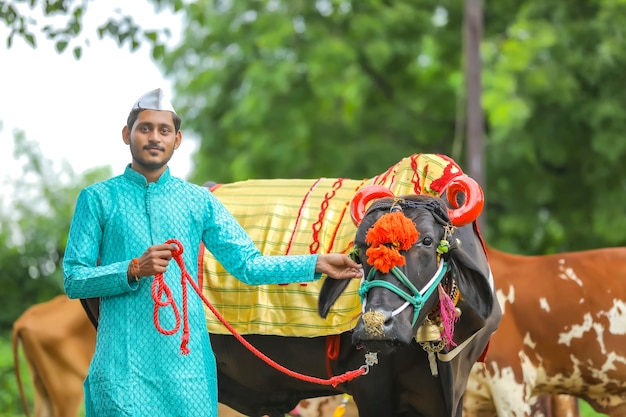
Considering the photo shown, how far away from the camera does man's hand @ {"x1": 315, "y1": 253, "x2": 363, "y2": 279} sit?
413 cm

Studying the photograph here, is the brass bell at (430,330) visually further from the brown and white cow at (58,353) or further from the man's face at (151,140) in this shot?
the brown and white cow at (58,353)

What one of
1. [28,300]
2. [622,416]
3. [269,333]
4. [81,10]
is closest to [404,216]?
[269,333]

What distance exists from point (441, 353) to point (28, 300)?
1165 centimetres

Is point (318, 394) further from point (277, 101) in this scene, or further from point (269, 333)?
point (277, 101)

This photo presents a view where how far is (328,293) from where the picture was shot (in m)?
4.84

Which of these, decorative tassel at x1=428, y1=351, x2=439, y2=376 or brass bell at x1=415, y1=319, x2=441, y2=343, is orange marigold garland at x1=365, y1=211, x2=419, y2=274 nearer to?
brass bell at x1=415, y1=319, x2=441, y2=343

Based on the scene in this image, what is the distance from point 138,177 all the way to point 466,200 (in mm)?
1528

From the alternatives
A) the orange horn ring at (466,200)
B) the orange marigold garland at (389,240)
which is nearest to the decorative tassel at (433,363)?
the orange horn ring at (466,200)

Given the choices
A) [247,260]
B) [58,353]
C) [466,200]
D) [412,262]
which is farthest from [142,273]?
[58,353]

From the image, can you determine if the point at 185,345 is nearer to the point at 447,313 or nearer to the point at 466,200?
the point at 447,313

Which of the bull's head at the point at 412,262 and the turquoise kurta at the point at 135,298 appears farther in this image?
the bull's head at the point at 412,262

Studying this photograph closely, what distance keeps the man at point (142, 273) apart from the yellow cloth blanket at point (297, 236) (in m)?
1.33

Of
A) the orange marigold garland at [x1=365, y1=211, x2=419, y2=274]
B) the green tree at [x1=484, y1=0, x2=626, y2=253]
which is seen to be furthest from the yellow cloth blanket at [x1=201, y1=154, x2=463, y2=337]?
the green tree at [x1=484, y1=0, x2=626, y2=253]

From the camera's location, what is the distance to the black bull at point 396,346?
4.08 meters
